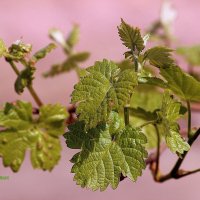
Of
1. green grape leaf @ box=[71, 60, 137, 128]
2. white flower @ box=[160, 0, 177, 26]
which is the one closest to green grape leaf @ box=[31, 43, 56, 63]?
green grape leaf @ box=[71, 60, 137, 128]

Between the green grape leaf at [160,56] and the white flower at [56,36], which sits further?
the white flower at [56,36]

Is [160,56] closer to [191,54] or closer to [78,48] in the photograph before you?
[191,54]

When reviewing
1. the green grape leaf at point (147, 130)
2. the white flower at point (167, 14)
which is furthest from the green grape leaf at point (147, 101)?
the white flower at point (167, 14)

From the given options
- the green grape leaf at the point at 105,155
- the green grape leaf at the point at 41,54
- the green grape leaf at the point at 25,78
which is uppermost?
the green grape leaf at the point at 41,54

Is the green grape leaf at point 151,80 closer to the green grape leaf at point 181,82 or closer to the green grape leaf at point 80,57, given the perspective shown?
the green grape leaf at point 181,82

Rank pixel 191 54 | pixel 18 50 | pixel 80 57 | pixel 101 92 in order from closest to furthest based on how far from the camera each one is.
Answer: pixel 101 92 < pixel 18 50 < pixel 80 57 < pixel 191 54

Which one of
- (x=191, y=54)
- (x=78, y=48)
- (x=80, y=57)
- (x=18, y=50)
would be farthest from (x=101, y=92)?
(x=78, y=48)

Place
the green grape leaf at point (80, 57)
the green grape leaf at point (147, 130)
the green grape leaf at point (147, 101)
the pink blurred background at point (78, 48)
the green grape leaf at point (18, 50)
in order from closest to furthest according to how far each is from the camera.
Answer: the green grape leaf at point (18, 50) → the green grape leaf at point (147, 130) → the green grape leaf at point (147, 101) → the green grape leaf at point (80, 57) → the pink blurred background at point (78, 48)
